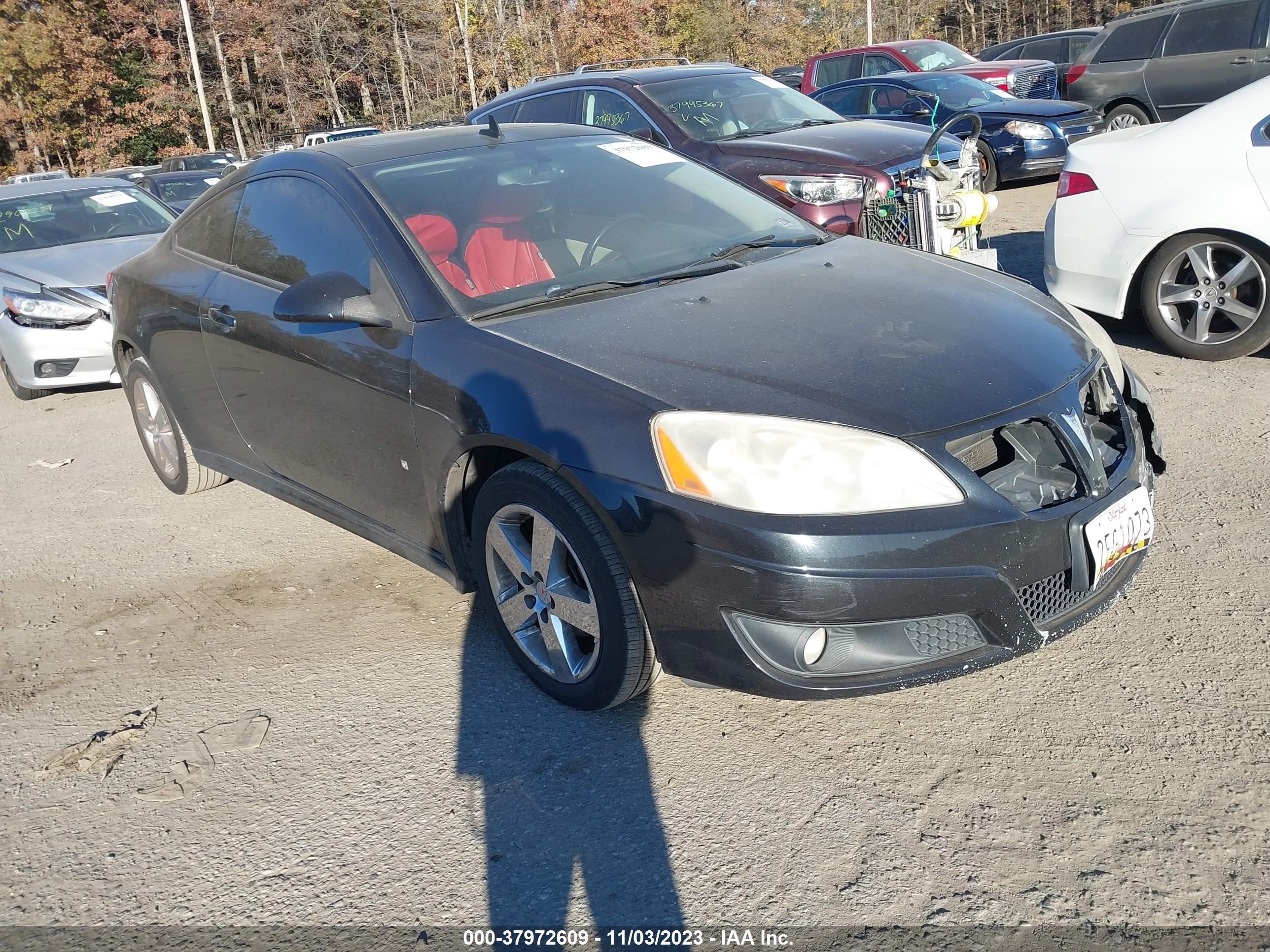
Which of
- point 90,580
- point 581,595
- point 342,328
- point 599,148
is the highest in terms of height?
point 599,148

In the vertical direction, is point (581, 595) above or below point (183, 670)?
above

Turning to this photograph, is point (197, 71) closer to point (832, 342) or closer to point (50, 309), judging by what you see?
point (50, 309)

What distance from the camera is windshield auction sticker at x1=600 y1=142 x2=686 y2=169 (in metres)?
4.20

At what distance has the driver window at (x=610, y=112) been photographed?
26.4 feet

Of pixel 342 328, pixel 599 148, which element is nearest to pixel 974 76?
pixel 599 148

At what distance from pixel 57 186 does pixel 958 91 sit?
9.69 meters

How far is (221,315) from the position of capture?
4164 mm

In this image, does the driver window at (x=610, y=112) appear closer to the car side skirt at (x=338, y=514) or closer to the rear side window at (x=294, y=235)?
the rear side window at (x=294, y=235)

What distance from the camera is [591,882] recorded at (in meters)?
2.45

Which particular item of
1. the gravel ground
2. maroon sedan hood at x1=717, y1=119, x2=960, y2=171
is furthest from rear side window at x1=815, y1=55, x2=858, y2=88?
the gravel ground

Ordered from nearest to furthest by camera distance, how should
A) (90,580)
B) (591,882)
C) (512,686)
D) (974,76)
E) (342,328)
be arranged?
1. (591,882)
2. (512,686)
3. (342,328)
4. (90,580)
5. (974,76)

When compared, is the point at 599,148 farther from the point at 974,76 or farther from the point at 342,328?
the point at 974,76

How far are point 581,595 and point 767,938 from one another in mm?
1014

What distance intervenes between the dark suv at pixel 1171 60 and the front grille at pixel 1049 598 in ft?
35.1
